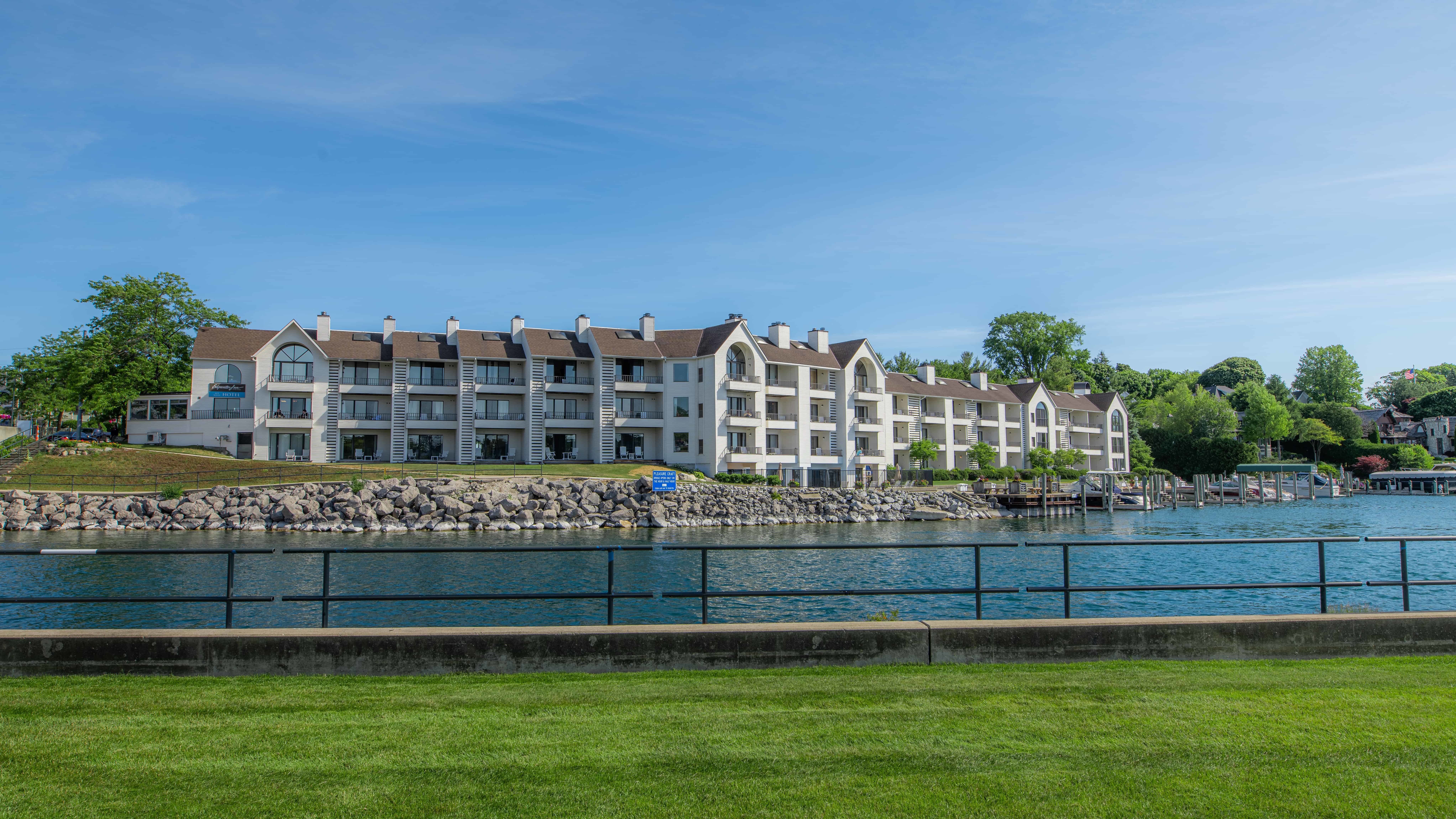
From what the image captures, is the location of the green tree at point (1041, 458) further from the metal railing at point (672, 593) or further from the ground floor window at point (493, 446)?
the metal railing at point (672, 593)

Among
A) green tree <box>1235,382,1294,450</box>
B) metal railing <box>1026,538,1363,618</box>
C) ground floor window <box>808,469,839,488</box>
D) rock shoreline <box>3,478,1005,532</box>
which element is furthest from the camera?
green tree <box>1235,382,1294,450</box>

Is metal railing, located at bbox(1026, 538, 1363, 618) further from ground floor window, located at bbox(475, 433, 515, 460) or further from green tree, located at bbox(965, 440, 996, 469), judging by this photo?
green tree, located at bbox(965, 440, 996, 469)

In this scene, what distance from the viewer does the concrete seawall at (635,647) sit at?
7.68m

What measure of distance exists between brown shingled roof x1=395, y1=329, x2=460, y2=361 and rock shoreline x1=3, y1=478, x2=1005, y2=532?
15806mm

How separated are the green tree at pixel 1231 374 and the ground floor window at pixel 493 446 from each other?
4274 inches

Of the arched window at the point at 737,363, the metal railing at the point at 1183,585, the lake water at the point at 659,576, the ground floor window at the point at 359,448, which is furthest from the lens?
the arched window at the point at 737,363

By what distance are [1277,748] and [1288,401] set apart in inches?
5216

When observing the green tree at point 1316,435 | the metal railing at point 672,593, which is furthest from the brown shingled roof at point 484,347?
the green tree at point 1316,435

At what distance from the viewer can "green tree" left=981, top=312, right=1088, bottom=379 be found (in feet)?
357

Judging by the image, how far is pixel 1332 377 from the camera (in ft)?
400

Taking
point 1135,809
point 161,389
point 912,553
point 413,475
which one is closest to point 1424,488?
point 912,553

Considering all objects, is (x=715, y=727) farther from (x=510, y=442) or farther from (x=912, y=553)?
(x=510, y=442)

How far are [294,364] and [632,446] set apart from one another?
24.2 m

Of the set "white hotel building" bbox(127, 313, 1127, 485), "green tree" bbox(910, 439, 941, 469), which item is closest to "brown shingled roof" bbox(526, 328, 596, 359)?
"white hotel building" bbox(127, 313, 1127, 485)
